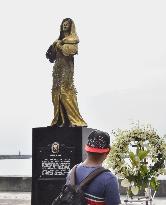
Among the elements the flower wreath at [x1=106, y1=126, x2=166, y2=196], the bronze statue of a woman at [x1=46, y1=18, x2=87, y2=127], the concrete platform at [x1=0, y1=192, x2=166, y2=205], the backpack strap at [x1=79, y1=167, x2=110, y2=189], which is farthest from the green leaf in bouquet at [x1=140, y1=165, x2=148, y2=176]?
the concrete platform at [x1=0, y1=192, x2=166, y2=205]

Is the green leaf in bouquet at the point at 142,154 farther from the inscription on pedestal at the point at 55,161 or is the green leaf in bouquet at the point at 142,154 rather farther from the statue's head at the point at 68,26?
the statue's head at the point at 68,26

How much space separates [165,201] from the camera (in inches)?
596

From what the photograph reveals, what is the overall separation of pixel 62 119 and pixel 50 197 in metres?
2.11

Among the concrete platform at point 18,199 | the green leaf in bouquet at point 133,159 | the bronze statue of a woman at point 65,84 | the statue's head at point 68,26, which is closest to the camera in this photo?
the green leaf in bouquet at point 133,159

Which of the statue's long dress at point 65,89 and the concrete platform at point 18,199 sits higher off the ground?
the statue's long dress at point 65,89

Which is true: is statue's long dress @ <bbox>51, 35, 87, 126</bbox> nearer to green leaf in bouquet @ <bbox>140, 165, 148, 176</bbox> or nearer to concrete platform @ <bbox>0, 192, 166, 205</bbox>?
concrete platform @ <bbox>0, 192, 166, 205</bbox>

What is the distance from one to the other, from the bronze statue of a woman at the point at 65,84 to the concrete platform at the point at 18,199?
3.49 meters

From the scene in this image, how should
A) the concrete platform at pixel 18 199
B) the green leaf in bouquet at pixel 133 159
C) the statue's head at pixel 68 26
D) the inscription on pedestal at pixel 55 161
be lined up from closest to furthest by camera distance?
the green leaf in bouquet at pixel 133 159
the inscription on pedestal at pixel 55 161
the statue's head at pixel 68 26
the concrete platform at pixel 18 199

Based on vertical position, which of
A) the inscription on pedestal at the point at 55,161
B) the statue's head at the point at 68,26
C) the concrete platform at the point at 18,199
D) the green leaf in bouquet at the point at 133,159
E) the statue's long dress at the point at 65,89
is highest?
the statue's head at the point at 68,26

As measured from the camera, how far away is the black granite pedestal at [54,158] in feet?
40.5

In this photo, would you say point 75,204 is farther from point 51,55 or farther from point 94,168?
point 51,55

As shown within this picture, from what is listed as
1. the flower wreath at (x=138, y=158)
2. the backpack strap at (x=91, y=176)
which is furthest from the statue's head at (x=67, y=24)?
the backpack strap at (x=91, y=176)

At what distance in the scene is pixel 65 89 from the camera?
42.8ft

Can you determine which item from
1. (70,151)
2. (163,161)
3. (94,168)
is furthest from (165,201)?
(94,168)
